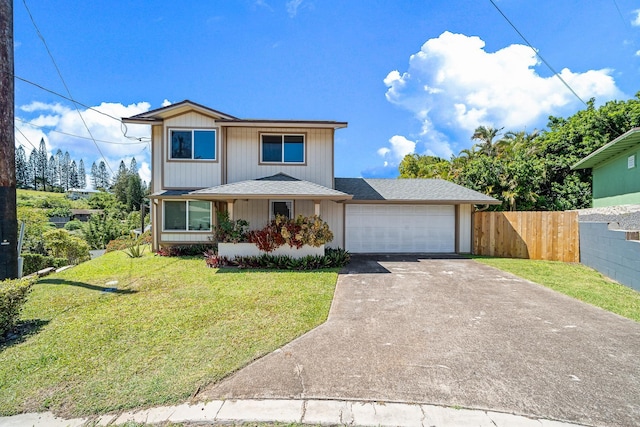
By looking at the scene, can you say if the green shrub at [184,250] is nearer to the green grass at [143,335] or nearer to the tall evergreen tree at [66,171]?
the green grass at [143,335]

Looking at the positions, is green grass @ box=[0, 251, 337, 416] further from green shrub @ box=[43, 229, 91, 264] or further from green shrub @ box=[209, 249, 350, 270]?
green shrub @ box=[43, 229, 91, 264]

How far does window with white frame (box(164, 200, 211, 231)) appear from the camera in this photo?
472 inches

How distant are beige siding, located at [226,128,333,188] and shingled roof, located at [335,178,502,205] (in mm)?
1798

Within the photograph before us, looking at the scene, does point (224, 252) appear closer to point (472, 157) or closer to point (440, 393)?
point (440, 393)

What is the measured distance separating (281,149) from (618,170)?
1327 centimetres

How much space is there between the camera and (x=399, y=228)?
12.6 meters

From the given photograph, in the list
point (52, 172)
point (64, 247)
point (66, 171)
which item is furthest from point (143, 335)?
point (66, 171)

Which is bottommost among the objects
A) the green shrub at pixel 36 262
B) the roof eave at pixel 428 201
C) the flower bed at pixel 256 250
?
the green shrub at pixel 36 262

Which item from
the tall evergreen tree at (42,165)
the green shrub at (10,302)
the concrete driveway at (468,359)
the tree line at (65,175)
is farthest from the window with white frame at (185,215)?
the tall evergreen tree at (42,165)

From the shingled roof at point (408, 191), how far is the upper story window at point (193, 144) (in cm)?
594

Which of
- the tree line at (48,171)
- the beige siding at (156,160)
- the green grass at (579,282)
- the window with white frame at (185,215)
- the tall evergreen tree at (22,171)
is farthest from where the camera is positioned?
the tree line at (48,171)

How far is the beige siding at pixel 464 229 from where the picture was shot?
12.8 m

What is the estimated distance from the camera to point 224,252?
9836 millimetres

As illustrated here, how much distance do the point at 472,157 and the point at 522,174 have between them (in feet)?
39.5
